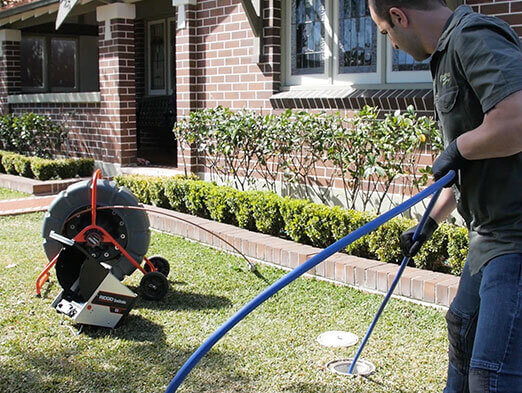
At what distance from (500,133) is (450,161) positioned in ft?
0.75

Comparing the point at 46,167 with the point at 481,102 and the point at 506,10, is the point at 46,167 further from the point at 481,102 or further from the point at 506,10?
the point at 481,102

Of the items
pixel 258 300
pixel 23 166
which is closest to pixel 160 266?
pixel 258 300

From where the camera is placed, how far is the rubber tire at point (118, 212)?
526 centimetres

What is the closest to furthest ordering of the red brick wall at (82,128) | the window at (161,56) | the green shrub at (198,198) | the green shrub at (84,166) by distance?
the green shrub at (198,198)
the green shrub at (84,166)
the red brick wall at (82,128)
the window at (161,56)

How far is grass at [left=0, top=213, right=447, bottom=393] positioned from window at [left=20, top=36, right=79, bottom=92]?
11.9 meters

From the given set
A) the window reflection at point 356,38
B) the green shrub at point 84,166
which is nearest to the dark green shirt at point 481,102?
the window reflection at point 356,38

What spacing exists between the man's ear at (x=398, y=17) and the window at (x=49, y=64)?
51.1 ft

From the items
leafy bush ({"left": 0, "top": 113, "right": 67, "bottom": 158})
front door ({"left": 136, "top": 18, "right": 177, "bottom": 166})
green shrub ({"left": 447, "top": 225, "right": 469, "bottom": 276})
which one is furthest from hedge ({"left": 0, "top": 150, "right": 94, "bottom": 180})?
green shrub ({"left": 447, "top": 225, "right": 469, "bottom": 276})

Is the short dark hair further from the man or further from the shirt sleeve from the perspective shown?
the shirt sleeve

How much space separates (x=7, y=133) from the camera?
13.2 meters

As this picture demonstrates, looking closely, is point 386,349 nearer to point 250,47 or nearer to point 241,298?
point 241,298

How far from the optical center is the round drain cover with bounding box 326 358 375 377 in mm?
3893

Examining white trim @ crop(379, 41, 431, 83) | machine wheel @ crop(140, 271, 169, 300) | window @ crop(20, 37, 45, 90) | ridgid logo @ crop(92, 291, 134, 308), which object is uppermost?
window @ crop(20, 37, 45, 90)

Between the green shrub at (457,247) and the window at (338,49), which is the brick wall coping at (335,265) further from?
the window at (338,49)
